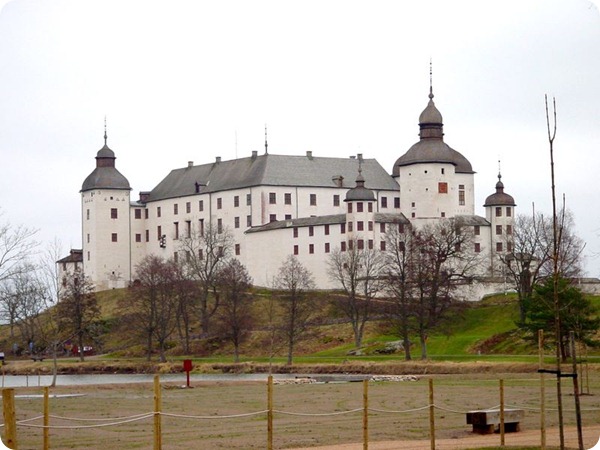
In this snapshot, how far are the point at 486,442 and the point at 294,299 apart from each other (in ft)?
189

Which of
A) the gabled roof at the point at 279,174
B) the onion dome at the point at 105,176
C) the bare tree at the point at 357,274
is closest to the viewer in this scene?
the bare tree at the point at 357,274

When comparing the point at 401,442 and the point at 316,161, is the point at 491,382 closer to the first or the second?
the point at 401,442

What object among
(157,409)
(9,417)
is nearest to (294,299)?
(157,409)

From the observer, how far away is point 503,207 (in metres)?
108

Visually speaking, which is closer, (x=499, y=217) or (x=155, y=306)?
(x=155, y=306)

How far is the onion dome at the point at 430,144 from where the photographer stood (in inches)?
4289

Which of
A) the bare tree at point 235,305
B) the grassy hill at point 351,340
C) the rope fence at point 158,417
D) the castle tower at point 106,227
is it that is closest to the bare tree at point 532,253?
the grassy hill at point 351,340

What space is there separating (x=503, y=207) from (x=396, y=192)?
450 inches

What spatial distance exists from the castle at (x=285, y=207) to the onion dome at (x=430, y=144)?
0.25 ft

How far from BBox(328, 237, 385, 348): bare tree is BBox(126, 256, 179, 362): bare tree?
11.2 m

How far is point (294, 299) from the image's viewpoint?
84.4m

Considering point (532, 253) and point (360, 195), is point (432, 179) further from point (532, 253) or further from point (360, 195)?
point (532, 253)

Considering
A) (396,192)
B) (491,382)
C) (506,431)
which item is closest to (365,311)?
(396,192)

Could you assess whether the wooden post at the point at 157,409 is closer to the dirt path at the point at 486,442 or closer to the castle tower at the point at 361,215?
the dirt path at the point at 486,442
